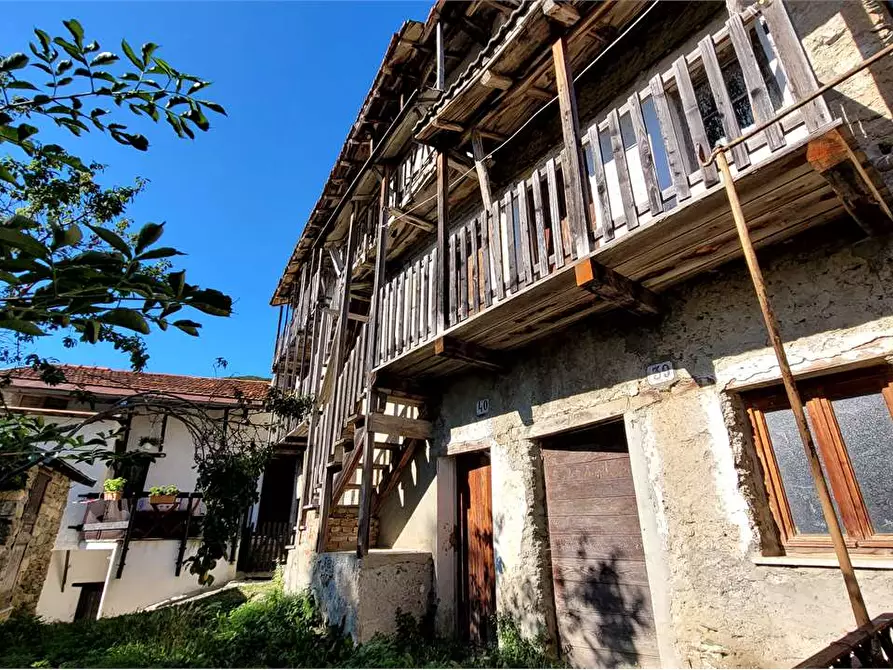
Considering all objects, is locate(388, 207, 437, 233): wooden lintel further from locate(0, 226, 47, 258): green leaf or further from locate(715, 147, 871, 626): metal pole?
locate(0, 226, 47, 258): green leaf

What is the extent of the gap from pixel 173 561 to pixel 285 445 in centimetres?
416

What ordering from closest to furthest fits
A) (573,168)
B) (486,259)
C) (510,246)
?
1. (573,168)
2. (510,246)
3. (486,259)

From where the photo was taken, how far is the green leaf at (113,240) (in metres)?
1.18

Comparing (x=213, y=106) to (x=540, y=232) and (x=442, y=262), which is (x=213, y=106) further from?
(x=442, y=262)

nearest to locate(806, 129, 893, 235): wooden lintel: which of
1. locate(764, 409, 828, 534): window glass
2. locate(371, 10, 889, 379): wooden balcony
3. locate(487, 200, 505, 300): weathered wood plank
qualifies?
locate(371, 10, 889, 379): wooden balcony

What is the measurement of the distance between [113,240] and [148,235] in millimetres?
93

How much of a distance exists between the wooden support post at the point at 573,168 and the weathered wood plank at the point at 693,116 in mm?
839

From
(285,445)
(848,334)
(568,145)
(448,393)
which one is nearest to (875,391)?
(848,334)

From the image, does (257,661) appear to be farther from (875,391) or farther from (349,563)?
(875,391)

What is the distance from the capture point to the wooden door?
16.8 feet

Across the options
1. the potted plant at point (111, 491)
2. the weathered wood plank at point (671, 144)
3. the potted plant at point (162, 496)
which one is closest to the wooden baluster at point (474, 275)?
the weathered wood plank at point (671, 144)

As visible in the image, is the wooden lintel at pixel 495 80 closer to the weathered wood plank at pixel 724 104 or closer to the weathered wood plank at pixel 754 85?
the weathered wood plank at pixel 724 104

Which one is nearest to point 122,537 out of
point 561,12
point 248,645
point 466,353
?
point 248,645

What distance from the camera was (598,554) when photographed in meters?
4.18
